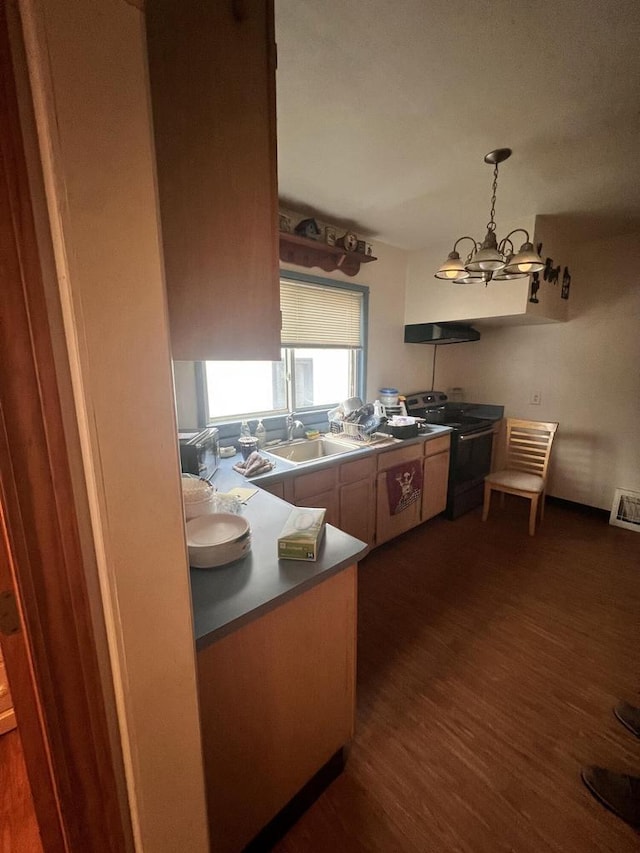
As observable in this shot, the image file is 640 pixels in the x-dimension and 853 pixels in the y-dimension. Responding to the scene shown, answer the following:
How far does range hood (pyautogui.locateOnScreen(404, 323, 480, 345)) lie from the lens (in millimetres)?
3135

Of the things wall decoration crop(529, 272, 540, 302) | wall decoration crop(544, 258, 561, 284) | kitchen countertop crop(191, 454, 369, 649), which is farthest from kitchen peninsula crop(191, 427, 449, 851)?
wall decoration crop(544, 258, 561, 284)

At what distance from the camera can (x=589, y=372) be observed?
3117 mm

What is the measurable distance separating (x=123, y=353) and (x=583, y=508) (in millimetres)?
4120

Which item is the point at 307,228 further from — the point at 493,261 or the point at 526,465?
the point at 526,465

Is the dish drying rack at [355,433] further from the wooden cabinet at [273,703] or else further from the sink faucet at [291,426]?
the wooden cabinet at [273,703]

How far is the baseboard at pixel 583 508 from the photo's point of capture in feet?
10.5

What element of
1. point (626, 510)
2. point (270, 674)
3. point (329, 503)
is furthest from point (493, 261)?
point (626, 510)

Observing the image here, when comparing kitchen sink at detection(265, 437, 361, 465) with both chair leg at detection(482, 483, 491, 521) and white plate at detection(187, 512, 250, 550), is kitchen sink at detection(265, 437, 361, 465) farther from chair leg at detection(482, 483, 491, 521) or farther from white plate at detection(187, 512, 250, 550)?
chair leg at detection(482, 483, 491, 521)

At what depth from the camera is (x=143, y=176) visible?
49 centimetres

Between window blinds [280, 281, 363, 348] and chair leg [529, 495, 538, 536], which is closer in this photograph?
window blinds [280, 281, 363, 348]

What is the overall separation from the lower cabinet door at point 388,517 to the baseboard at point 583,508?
171 cm

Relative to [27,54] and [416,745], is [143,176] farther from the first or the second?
[416,745]

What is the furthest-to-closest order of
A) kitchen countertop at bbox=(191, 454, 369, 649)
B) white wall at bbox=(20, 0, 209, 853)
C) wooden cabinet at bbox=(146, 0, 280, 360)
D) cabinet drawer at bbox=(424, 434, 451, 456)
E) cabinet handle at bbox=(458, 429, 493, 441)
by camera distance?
cabinet handle at bbox=(458, 429, 493, 441)
cabinet drawer at bbox=(424, 434, 451, 456)
kitchen countertop at bbox=(191, 454, 369, 649)
wooden cabinet at bbox=(146, 0, 280, 360)
white wall at bbox=(20, 0, 209, 853)

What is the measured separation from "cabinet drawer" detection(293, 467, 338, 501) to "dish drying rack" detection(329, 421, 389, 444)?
0.52 meters
